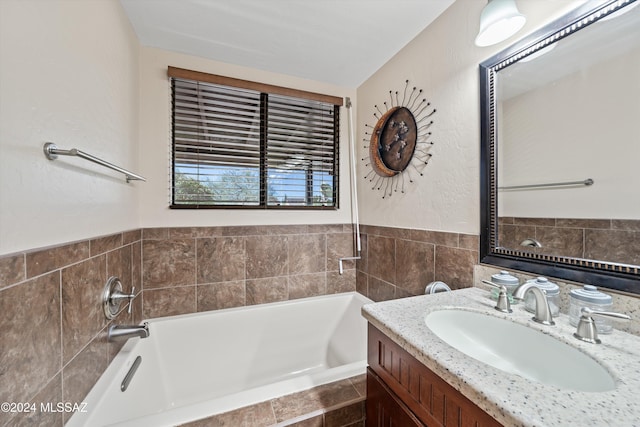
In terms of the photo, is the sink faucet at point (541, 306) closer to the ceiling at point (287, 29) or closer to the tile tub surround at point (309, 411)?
the tile tub surround at point (309, 411)

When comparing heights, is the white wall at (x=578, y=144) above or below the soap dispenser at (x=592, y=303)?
above

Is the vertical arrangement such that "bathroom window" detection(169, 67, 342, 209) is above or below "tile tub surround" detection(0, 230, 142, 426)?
above

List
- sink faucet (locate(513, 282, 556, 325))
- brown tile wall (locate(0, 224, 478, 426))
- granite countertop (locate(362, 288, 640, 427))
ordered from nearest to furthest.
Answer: granite countertop (locate(362, 288, 640, 427))
brown tile wall (locate(0, 224, 478, 426))
sink faucet (locate(513, 282, 556, 325))

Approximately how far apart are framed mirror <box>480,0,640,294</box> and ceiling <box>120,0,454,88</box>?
2.20 feet

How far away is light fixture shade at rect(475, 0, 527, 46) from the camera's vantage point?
926mm

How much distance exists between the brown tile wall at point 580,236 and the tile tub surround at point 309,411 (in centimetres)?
98

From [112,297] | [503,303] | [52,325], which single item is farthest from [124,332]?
[503,303]

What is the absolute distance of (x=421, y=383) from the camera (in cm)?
69

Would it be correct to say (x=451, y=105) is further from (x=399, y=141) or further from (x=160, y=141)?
(x=160, y=141)

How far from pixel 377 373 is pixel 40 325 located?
1.10m

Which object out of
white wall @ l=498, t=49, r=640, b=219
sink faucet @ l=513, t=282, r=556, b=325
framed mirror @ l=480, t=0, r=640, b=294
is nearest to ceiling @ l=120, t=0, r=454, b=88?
framed mirror @ l=480, t=0, r=640, b=294

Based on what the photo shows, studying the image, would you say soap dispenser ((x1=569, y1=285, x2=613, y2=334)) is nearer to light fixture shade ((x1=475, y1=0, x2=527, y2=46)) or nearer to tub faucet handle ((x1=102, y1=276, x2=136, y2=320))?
light fixture shade ((x1=475, y1=0, x2=527, y2=46))

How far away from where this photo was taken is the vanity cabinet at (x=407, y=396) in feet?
1.88

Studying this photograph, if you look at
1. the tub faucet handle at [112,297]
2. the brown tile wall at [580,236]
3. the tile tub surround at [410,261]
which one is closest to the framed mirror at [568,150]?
the brown tile wall at [580,236]
